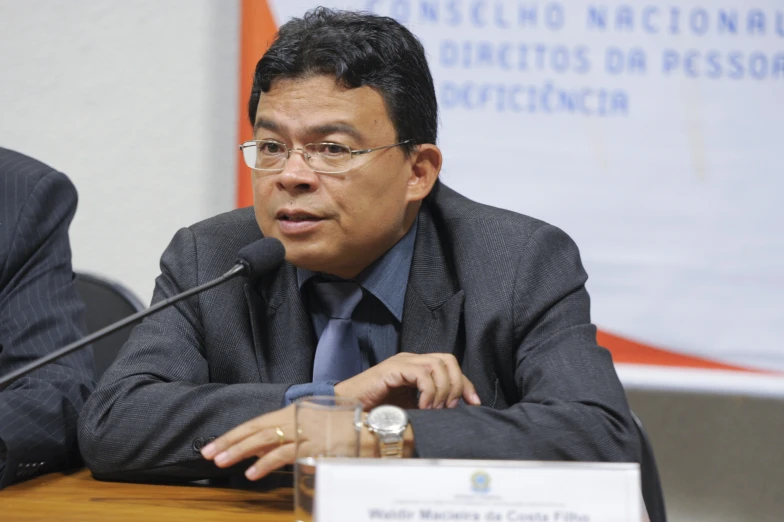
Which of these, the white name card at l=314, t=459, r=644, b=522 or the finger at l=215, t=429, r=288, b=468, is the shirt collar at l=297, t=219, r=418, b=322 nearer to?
the finger at l=215, t=429, r=288, b=468

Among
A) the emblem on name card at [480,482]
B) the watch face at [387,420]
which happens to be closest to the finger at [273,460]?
the watch face at [387,420]

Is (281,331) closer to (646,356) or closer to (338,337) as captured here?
(338,337)

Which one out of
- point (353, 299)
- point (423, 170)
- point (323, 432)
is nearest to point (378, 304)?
point (353, 299)

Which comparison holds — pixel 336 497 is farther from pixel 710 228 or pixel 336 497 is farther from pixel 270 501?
pixel 710 228

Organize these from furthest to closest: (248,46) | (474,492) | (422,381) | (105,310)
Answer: (248,46) → (105,310) → (422,381) → (474,492)

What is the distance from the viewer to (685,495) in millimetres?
2787

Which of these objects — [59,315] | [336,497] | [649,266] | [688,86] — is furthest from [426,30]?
[336,497]

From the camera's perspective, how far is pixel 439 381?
1.45m

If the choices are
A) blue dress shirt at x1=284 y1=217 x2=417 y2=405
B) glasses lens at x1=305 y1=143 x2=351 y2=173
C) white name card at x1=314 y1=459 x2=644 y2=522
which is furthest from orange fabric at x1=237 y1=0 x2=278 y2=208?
white name card at x1=314 y1=459 x2=644 y2=522

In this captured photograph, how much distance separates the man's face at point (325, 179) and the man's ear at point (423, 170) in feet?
0.25

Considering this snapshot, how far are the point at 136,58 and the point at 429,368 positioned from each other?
1764 millimetres

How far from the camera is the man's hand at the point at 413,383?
4.72ft

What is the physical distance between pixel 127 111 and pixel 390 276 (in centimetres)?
137

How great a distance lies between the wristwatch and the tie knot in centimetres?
56
